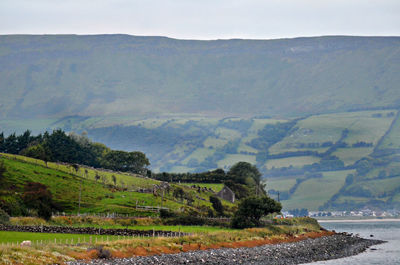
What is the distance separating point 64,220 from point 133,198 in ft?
131

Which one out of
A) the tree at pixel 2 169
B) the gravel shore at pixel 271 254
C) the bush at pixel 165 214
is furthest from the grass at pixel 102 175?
the gravel shore at pixel 271 254

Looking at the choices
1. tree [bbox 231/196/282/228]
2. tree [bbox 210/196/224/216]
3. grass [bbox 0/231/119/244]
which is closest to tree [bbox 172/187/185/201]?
tree [bbox 210/196/224/216]

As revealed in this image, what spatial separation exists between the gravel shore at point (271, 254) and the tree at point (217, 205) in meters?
40.5

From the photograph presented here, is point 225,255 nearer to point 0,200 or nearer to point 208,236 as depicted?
point 208,236

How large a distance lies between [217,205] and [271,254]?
83041 mm

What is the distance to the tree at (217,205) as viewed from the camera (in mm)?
181300

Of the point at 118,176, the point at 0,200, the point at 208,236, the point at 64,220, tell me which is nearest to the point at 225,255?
the point at 208,236

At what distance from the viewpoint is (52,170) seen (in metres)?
168

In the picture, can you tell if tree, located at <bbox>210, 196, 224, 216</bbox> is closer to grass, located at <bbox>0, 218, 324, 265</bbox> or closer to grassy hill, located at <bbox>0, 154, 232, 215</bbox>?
grassy hill, located at <bbox>0, 154, 232, 215</bbox>

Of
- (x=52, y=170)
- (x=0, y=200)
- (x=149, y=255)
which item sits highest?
(x=52, y=170)

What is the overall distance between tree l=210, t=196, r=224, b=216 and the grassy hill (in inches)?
78.5

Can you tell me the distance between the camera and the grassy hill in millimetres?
146625

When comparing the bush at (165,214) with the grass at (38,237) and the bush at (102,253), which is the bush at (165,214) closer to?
the grass at (38,237)

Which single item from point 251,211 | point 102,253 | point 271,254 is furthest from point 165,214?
point 102,253
